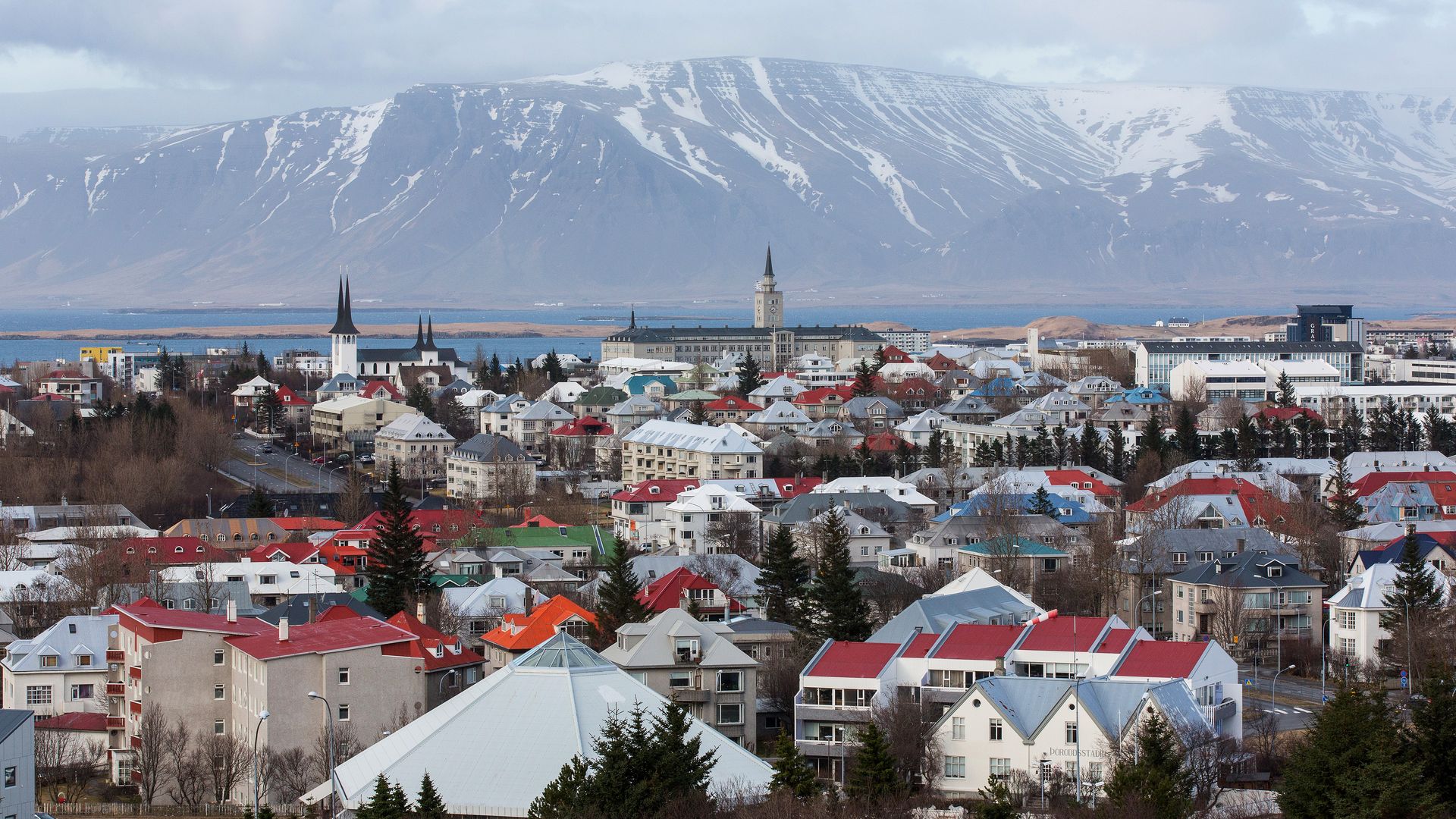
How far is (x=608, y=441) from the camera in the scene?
97.4 m

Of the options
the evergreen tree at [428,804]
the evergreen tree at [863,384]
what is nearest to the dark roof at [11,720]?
the evergreen tree at [428,804]

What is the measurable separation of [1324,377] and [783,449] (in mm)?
39746

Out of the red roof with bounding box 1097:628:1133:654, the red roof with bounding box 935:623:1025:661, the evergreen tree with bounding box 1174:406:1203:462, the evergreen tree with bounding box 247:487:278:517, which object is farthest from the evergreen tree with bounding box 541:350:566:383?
the red roof with bounding box 1097:628:1133:654

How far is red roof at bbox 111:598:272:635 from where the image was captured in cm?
3759

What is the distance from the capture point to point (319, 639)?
36.7 metres

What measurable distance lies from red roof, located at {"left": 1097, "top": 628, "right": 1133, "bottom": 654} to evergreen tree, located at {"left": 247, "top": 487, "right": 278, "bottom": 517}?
3709 centimetres

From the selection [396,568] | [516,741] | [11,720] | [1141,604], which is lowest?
[1141,604]

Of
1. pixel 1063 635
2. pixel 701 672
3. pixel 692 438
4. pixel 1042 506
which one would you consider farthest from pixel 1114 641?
pixel 692 438

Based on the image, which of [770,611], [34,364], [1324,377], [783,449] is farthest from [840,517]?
[34,364]

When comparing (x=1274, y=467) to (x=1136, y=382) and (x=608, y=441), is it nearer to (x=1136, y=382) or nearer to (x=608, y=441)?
(x=608, y=441)

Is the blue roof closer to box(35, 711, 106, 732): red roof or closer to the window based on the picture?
the window

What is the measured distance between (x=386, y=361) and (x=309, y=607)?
4450 inches

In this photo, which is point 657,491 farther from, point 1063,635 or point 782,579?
point 1063,635

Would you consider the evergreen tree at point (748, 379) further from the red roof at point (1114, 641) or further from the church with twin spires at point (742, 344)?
the red roof at point (1114, 641)
